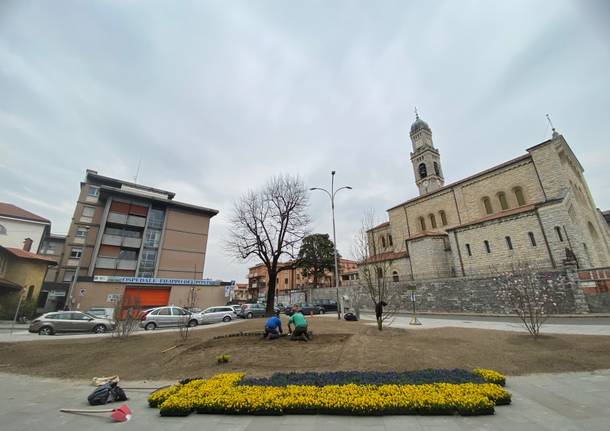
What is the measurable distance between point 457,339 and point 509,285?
1571 cm

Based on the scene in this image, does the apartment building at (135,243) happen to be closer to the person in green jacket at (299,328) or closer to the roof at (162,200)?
the roof at (162,200)

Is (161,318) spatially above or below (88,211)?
below

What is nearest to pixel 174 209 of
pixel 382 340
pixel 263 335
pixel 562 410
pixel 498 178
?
pixel 263 335

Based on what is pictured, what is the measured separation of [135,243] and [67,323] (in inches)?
702

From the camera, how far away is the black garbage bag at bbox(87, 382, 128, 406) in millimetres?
5594

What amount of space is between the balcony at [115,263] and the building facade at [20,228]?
35.5 ft

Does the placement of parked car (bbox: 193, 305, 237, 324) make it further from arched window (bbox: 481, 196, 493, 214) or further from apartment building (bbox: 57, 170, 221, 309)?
arched window (bbox: 481, 196, 493, 214)

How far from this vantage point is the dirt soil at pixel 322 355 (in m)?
7.50

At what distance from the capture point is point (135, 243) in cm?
3294

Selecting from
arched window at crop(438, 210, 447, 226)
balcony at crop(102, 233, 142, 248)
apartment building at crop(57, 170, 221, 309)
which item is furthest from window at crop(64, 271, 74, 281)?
arched window at crop(438, 210, 447, 226)

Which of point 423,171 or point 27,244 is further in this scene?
point 423,171

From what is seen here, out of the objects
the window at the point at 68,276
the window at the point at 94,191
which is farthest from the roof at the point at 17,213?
the window at the point at 68,276

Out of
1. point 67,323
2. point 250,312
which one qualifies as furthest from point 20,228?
point 250,312

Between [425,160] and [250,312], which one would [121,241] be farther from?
[425,160]
